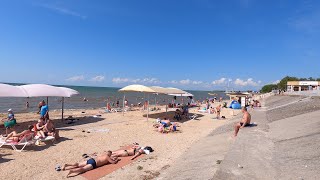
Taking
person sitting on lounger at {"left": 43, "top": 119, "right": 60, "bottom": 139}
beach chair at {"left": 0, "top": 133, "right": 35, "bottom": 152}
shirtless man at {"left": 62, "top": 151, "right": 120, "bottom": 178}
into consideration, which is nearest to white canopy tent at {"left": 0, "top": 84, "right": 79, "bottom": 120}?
person sitting on lounger at {"left": 43, "top": 119, "right": 60, "bottom": 139}

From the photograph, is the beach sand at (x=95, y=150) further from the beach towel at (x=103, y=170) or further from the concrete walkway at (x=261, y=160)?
the concrete walkway at (x=261, y=160)

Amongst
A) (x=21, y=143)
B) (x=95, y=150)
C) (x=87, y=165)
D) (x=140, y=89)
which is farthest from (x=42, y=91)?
(x=87, y=165)

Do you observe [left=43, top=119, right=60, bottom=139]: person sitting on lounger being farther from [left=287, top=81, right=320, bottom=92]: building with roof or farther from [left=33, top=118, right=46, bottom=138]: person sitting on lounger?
[left=287, top=81, right=320, bottom=92]: building with roof

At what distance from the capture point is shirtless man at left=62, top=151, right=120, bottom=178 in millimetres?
7117

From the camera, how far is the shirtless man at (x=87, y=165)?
23.4 feet

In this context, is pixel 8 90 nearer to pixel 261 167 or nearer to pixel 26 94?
pixel 26 94

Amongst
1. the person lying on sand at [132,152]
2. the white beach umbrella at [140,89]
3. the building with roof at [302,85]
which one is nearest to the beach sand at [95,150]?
the person lying on sand at [132,152]

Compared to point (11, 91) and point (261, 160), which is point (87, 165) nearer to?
point (261, 160)

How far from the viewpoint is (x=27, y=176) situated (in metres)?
6.88

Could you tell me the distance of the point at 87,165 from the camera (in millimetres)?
7453

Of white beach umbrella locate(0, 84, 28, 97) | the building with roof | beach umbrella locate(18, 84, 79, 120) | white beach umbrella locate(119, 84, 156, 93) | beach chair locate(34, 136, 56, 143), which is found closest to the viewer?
beach chair locate(34, 136, 56, 143)

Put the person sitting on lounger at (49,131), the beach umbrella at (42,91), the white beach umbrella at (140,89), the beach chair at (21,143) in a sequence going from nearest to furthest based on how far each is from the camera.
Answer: the beach chair at (21,143)
the person sitting on lounger at (49,131)
the beach umbrella at (42,91)
the white beach umbrella at (140,89)

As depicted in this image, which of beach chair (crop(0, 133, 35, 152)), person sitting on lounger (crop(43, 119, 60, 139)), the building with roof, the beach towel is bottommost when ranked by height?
the beach towel

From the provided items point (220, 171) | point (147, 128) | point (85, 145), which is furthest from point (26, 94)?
point (220, 171)
